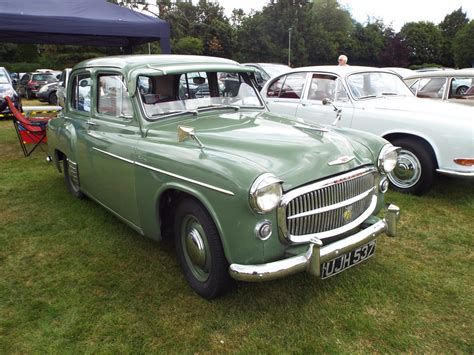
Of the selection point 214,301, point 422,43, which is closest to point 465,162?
point 214,301

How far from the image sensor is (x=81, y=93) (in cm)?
448

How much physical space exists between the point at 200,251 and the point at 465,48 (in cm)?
4782

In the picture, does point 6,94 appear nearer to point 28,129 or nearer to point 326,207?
point 28,129

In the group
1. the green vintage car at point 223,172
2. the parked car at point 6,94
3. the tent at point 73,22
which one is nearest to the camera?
the green vintage car at point 223,172

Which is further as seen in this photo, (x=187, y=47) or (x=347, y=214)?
(x=187, y=47)

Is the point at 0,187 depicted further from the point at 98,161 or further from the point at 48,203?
the point at 98,161

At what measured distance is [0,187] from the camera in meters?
5.62

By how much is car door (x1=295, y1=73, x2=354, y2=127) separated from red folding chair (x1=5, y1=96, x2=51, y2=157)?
4.66 meters

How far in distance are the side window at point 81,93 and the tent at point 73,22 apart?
14.5 feet

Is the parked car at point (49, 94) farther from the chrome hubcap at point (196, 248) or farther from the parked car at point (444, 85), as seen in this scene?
the chrome hubcap at point (196, 248)

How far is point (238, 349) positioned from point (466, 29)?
4918cm

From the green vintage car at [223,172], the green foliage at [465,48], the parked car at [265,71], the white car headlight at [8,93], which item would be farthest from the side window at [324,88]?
the green foliage at [465,48]

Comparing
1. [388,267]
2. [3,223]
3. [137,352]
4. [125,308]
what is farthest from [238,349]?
[3,223]

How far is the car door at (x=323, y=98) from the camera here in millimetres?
5578
